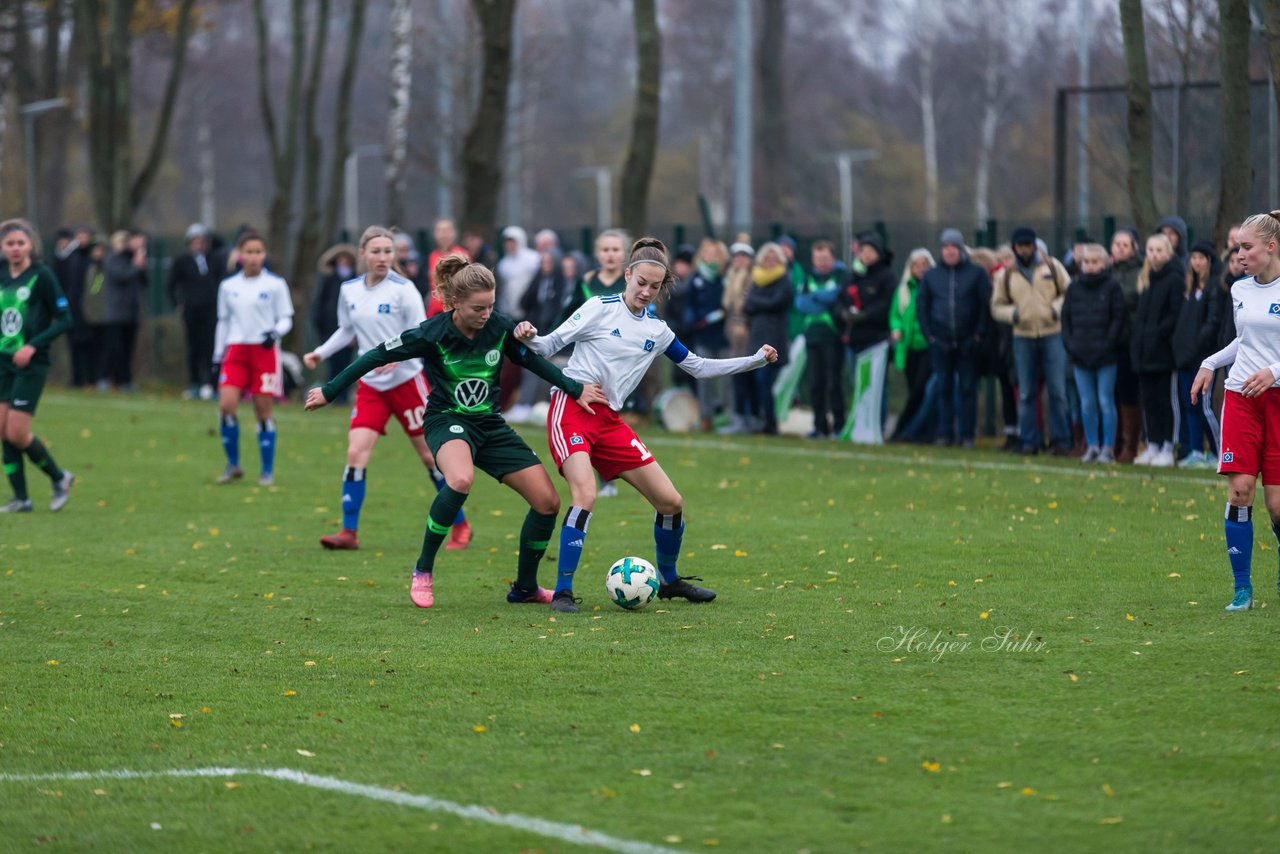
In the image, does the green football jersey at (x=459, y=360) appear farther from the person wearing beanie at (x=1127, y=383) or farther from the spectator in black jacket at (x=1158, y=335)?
the person wearing beanie at (x=1127, y=383)

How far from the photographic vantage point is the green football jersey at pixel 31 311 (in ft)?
43.0

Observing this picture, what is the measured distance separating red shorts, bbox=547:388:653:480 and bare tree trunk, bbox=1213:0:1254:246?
8.63 m

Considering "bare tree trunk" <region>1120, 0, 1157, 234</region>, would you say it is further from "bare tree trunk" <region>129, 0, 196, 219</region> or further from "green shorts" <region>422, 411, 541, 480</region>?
"bare tree trunk" <region>129, 0, 196, 219</region>

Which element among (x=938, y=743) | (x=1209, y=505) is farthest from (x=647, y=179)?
(x=938, y=743)

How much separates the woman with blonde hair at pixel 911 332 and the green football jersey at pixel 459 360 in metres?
Result: 9.63

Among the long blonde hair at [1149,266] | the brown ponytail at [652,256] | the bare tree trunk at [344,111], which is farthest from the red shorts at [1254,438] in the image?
the bare tree trunk at [344,111]

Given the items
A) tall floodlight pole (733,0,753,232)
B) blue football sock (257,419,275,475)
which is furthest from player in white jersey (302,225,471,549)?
tall floodlight pole (733,0,753,232)

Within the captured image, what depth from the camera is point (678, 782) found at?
19.3 ft

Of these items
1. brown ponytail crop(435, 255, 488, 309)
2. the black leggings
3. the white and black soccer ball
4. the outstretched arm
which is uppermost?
brown ponytail crop(435, 255, 488, 309)

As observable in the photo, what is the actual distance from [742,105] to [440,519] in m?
17.2

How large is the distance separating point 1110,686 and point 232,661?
3902mm

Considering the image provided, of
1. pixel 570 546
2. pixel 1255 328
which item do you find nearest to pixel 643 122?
pixel 570 546

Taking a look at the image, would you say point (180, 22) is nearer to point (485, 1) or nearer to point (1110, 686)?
point (485, 1)

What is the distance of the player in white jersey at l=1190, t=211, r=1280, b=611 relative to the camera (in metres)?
8.55
